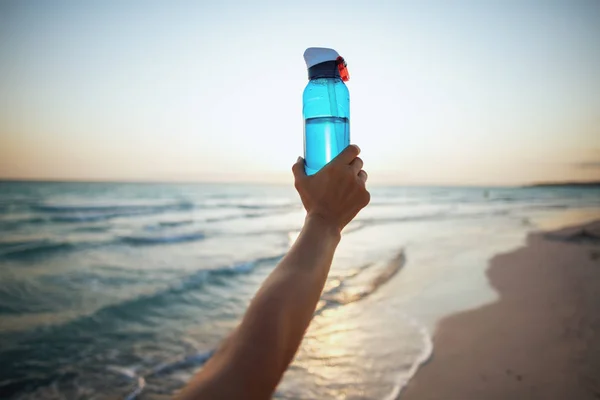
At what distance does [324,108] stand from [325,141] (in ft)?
0.46

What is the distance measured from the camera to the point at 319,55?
1.54 metres

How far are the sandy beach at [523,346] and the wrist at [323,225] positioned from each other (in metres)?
2.61

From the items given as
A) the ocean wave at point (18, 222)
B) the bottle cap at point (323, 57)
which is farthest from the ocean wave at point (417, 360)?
the ocean wave at point (18, 222)

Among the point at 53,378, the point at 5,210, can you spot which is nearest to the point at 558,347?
the point at 53,378

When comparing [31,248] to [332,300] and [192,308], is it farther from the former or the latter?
[332,300]

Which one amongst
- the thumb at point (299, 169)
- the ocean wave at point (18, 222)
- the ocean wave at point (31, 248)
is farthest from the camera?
the ocean wave at point (18, 222)

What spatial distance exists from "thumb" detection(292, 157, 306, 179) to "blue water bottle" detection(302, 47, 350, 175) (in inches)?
2.8

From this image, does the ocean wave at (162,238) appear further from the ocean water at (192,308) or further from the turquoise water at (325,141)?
the turquoise water at (325,141)

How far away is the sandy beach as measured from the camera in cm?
328

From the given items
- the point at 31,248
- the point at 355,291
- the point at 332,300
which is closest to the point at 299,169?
the point at 332,300

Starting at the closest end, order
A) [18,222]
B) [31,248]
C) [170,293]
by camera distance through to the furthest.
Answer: [170,293] < [31,248] < [18,222]

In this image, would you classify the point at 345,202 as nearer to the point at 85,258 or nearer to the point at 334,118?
the point at 334,118

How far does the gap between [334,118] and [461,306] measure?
484 centimetres

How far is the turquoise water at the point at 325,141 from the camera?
166cm
